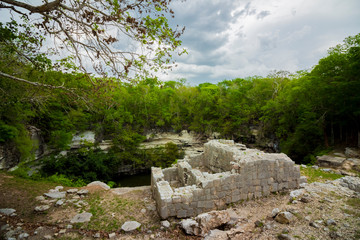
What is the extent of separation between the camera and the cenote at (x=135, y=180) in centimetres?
1742

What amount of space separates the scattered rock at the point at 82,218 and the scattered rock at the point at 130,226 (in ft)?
4.25

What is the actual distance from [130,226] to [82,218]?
5.58 feet

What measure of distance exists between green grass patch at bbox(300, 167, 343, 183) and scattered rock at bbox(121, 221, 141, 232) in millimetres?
7720

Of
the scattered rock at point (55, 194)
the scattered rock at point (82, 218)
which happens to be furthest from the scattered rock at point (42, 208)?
the scattered rock at point (82, 218)

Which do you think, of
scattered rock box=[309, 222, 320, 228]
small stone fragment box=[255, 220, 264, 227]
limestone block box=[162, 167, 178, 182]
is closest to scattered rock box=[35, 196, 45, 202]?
limestone block box=[162, 167, 178, 182]

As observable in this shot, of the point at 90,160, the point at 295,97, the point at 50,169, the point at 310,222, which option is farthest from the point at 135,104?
the point at 310,222

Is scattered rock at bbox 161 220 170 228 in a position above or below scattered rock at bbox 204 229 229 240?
below

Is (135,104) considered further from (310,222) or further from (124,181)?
(310,222)

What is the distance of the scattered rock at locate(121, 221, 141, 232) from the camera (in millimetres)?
5078

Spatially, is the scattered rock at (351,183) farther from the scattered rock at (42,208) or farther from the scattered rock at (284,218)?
the scattered rock at (42,208)

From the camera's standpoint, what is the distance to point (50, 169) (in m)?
15.0

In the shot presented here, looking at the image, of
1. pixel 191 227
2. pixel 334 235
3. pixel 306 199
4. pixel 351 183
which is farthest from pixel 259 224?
pixel 351 183

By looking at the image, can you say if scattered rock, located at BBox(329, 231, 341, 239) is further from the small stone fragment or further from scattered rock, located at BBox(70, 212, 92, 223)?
scattered rock, located at BBox(70, 212, 92, 223)

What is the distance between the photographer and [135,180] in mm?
18766
